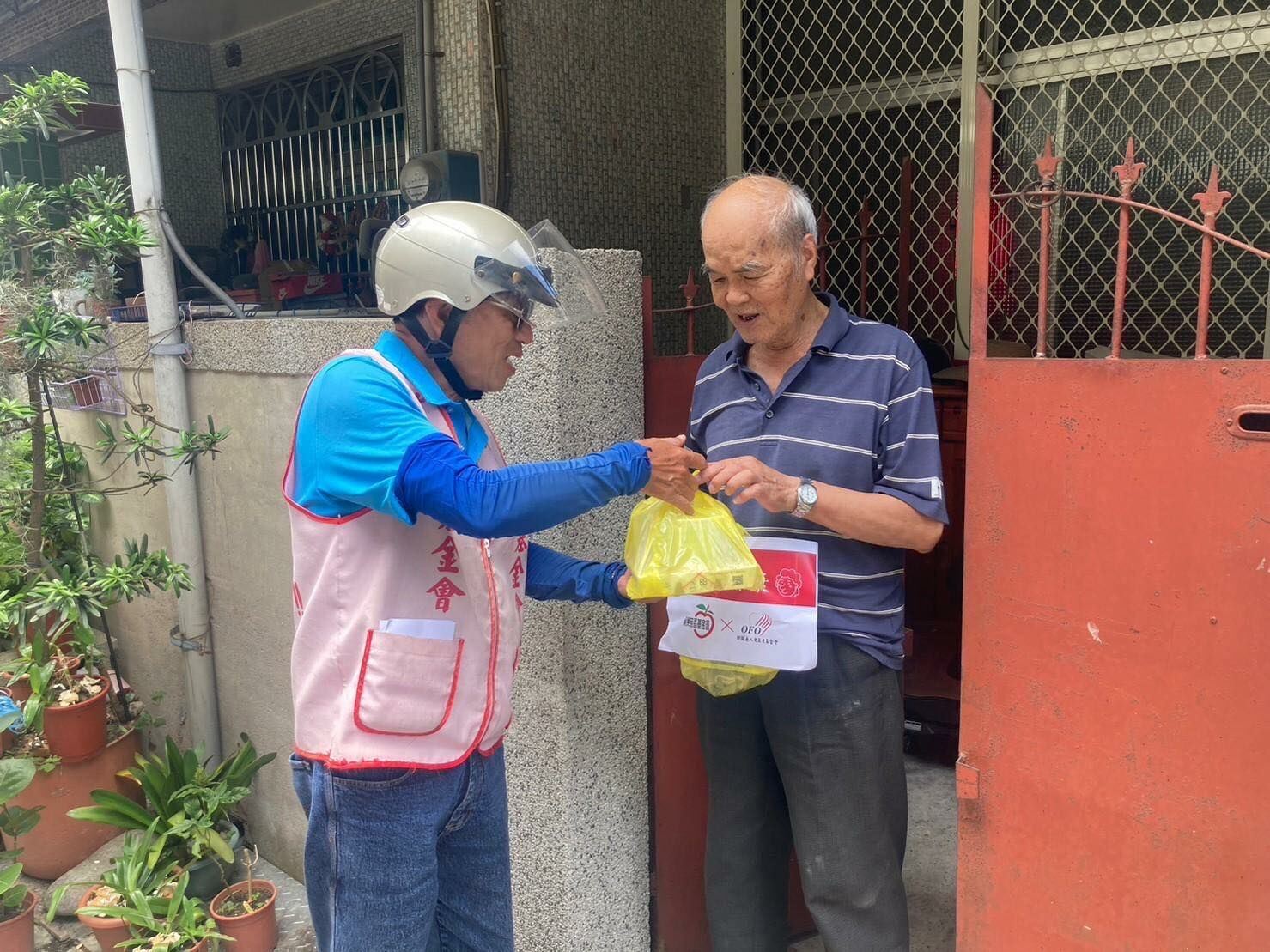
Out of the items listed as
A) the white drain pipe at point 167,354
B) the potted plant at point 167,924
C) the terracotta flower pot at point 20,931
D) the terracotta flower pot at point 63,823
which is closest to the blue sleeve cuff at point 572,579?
the potted plant at point 167,924

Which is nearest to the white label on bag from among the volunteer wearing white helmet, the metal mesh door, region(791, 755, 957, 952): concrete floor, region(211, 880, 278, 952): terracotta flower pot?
the volunteer wearing white helmet

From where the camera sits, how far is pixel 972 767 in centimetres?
216

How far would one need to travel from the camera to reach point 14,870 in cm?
336

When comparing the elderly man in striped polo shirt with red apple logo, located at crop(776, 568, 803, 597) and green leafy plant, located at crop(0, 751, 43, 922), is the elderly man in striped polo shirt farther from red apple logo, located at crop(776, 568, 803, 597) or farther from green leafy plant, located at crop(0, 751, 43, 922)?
green leafy plant, located at crop(0, 751, 43, 922)

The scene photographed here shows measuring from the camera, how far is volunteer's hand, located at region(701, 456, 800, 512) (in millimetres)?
1955

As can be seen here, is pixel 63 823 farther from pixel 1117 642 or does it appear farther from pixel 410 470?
pixel 1117 642

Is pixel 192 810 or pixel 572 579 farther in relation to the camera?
pixel 192 810

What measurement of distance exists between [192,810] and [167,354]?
1806 millimetres

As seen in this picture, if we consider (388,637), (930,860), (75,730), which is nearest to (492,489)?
(388,637)

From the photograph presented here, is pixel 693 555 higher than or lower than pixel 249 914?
higher

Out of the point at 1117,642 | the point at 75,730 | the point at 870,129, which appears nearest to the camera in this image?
the point at 1117,642

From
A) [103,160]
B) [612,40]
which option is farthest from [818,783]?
[103,160]

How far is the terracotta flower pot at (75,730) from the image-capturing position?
3.99m

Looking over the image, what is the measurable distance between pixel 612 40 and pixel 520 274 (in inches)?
116
